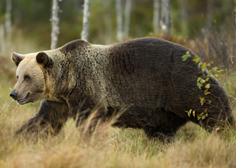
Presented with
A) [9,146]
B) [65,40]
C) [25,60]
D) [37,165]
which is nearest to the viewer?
[37,165]

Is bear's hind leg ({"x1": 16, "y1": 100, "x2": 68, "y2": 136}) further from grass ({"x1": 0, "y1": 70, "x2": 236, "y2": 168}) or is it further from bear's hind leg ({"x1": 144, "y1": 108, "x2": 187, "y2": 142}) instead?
bear's hind leg ({"x1": 144, "y1": 108, "x2": 187, "y2": 142})

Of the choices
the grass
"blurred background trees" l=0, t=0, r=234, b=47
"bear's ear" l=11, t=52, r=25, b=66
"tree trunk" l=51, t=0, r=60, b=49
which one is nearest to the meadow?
the grass

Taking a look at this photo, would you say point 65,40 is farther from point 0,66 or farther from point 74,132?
point 74,132

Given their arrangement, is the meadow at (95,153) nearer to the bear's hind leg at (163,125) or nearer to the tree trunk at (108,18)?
the bear's hind leg at (163,125)

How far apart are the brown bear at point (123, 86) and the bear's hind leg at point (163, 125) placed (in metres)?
0.01

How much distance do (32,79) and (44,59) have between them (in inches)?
13.3

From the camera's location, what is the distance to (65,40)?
30.0 meters

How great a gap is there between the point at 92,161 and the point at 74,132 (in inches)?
18.4

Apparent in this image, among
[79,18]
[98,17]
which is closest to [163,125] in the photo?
[79,18]

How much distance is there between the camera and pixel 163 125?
511cm

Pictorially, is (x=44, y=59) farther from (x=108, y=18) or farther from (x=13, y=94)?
(x=108, y=18)

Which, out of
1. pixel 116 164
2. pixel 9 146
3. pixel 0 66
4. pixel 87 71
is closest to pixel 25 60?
pixel 87 71

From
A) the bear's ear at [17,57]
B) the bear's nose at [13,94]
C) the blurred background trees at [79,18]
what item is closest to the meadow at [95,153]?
the bear's nose at [13,94]

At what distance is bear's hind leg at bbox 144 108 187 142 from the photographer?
4977 millimetres
